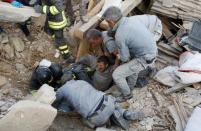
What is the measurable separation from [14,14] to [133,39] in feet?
Result: 9.16

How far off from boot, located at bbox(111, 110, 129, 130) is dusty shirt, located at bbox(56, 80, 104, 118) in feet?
1.56

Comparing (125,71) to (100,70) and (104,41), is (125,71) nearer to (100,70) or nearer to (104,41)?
(100,70)

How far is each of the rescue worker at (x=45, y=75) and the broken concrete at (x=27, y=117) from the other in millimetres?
1791

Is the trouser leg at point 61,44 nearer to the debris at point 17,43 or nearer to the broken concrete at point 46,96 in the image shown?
the debris at point 17,43

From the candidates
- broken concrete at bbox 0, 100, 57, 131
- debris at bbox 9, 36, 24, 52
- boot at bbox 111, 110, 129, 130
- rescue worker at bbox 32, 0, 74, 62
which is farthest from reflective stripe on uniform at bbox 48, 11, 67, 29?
broken concrete at bbox 0, 100, 57, 131

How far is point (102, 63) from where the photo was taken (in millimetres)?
8719

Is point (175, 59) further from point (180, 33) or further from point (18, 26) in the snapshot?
point (18, 26)

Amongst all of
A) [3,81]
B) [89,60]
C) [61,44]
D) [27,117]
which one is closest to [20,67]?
[3,81]

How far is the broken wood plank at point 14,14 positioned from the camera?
30.3ft

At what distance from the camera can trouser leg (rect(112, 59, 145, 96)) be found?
8.55 m

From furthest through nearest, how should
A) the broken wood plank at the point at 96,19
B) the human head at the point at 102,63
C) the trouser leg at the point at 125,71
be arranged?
the broken wood plank at the point at 96,19 < the human head at the point at 102,63 < the trouser leg at the point at 125,71

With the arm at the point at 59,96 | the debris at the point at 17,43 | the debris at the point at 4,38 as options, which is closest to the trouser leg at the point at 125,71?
the arm at the point at 59,96

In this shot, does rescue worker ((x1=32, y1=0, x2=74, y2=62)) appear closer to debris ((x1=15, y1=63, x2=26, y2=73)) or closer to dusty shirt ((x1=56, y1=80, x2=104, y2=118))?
debris ((x1=15, y1=63, x2=26, y2=73))

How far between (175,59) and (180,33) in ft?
2.41
